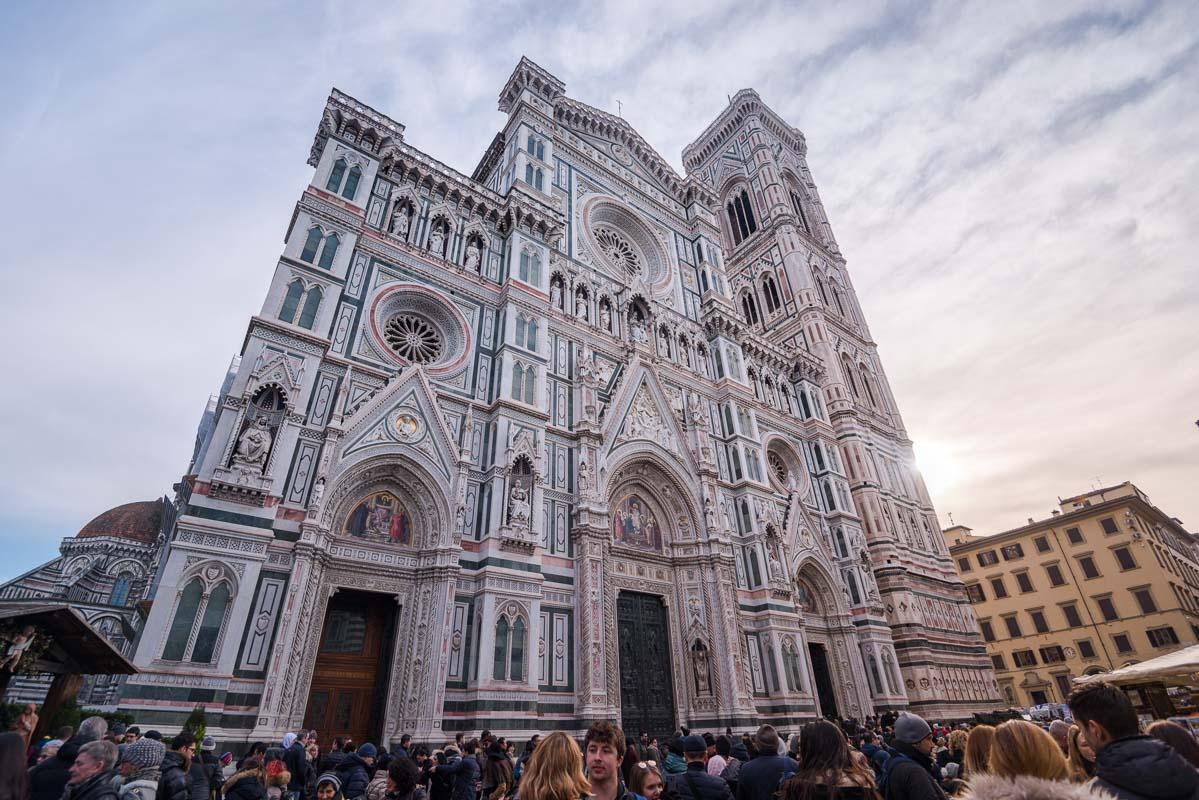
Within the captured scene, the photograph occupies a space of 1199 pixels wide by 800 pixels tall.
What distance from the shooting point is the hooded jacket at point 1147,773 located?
8.58 ft

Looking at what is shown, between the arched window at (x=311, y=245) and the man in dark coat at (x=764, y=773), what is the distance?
1443 cm

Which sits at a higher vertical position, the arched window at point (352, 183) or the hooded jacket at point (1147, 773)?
the arched window at point (352, 183)

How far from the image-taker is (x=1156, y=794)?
2.61 m

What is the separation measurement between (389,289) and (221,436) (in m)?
5.99

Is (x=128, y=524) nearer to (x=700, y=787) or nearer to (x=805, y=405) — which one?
(x=805, y=405)

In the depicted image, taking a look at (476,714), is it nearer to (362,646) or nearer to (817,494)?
(362,646)

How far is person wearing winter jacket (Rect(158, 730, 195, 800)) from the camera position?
4.45 meters

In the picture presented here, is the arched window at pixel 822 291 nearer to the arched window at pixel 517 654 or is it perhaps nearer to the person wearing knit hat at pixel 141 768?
the arched window at pixel 517 654

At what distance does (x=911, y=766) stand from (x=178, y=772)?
5.29m

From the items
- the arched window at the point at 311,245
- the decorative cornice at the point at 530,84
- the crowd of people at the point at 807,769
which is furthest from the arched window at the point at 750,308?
the crowd of people at the point at 807,769

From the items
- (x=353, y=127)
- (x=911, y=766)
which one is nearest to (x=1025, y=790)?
(x=911, y=766)

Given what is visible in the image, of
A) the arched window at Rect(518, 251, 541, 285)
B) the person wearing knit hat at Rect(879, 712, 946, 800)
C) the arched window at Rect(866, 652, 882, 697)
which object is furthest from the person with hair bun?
the arched window at Rect(866, 652, 882, 697)

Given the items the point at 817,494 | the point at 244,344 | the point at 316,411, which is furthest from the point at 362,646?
the point at 817,494

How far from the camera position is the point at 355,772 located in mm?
5984
